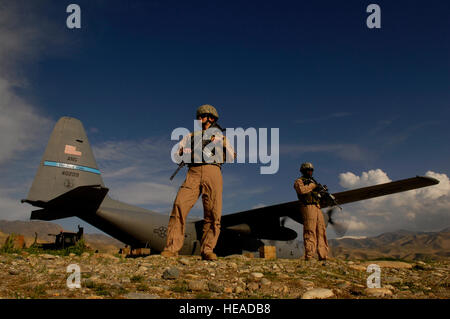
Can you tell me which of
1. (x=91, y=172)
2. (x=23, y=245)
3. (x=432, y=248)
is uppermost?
(x=91, y=172)

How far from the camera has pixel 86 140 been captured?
1415 centimetres

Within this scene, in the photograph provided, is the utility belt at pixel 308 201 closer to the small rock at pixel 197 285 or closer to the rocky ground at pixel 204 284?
the rocky ground at pixel 204 284

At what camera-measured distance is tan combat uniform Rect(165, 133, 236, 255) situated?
21.0 ft

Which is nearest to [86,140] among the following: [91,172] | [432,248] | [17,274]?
[91,172]

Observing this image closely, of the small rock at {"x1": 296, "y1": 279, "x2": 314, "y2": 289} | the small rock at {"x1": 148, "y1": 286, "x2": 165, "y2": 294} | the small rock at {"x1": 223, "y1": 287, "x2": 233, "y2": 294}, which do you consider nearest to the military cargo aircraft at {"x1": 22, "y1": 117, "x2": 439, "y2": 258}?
the small rock at {"x1": 296, "y1": 279, "x2": 314, "y2": 289}

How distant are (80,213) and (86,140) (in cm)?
332

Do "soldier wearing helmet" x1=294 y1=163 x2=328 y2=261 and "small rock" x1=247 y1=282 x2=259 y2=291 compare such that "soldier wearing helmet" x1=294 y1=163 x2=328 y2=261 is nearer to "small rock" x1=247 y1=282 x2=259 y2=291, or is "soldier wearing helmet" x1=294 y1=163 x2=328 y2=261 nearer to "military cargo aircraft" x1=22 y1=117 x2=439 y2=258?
"military cargo aircraft" x1=22 y1=117 x2=439 y2=258

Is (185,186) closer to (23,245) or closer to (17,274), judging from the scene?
(17,274)

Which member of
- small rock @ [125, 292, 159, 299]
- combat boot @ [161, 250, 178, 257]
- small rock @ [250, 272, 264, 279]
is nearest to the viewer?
small rock @ [125, 292, 159, 299]

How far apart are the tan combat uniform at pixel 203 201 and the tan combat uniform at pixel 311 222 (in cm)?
317

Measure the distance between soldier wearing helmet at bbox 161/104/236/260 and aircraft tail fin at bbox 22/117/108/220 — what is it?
6156 mm

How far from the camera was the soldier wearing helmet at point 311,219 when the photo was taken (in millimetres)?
8562

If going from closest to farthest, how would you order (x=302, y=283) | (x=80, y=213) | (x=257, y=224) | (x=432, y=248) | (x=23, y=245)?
(x=302, y=283) → (x=23, y=245) → (x=80, y=213) → (x=257, y=224) → (x=432, y=248)
